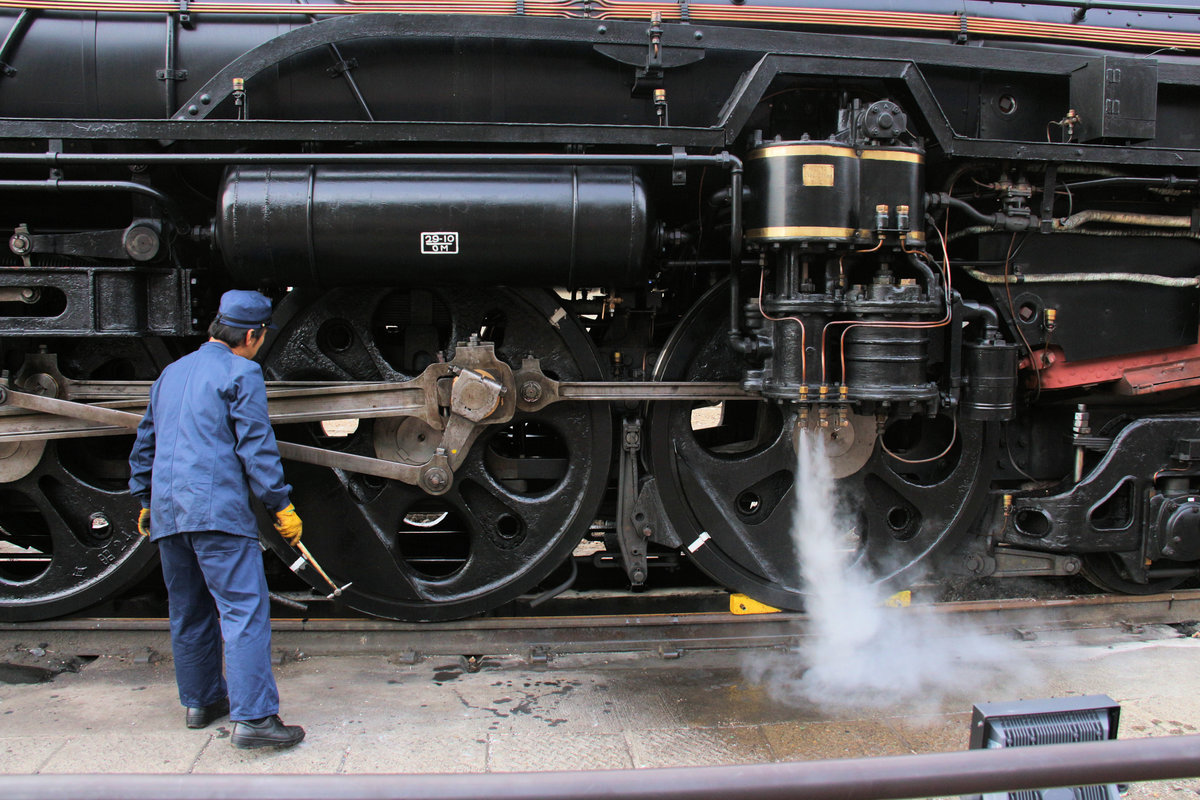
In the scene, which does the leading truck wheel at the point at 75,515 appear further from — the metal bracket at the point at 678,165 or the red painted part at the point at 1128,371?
the red painted part at the point at 1128,371

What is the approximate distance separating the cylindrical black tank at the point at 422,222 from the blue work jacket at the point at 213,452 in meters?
0.48

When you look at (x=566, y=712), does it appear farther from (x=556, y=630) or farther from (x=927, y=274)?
(x=927, y=274)

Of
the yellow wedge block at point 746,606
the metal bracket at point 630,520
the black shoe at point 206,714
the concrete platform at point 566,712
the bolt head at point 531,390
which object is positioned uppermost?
the bolt head at point 531,390

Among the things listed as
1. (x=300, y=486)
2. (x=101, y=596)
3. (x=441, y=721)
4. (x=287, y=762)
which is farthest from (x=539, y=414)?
(x=101, y=596)

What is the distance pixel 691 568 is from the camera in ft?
13.6

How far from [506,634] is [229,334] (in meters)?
1.68

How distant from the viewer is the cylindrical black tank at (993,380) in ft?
11.4

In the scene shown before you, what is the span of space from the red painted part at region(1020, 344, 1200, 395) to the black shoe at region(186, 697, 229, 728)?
345cm

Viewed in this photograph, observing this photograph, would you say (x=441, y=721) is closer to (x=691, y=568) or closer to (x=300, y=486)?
(x=300, y=486)

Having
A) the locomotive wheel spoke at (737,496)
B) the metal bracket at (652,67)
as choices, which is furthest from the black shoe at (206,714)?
the metal bracket at (652,67)

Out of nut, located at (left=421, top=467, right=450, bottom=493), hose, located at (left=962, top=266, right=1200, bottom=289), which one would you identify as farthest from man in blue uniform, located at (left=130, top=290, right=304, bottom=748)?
hose, located at (left=962, top=266, right=1200, bottom=289)

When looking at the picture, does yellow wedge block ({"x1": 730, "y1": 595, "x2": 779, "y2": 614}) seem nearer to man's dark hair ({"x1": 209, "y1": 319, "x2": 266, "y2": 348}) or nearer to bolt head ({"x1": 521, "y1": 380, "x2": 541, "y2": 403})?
bolt head ({"x1": 521, "y1": 380, "x2": 541, "y2": 403})

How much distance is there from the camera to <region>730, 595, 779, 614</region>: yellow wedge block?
382 centimetres

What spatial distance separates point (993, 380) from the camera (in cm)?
349
